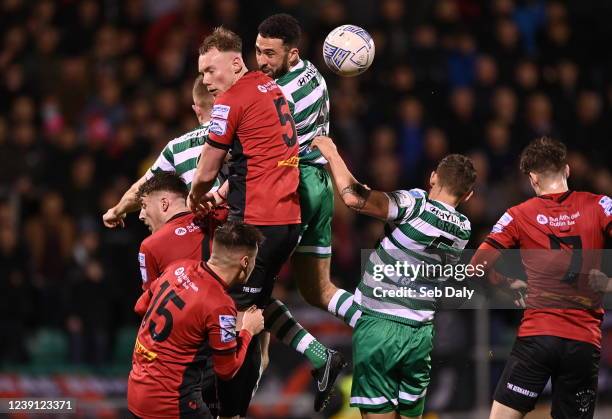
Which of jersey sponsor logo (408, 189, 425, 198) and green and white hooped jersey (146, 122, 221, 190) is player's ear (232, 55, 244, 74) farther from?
jersey sponsor logo (408, 189, 425, 198)

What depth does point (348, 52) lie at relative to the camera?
8.14 metres

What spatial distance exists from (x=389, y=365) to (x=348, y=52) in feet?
7.23

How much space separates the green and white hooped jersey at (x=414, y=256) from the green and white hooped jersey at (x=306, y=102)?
2.88 feet

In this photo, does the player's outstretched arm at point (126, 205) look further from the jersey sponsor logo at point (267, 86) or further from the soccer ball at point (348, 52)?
the soccer ball at point (348, 52)

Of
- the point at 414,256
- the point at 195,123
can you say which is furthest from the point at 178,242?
the point at 195,123

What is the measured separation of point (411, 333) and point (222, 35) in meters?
2.30

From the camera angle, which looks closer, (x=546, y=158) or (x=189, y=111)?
(x=546, y=158)

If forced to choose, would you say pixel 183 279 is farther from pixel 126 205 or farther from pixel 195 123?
pixel 195 123

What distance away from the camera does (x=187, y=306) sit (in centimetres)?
673

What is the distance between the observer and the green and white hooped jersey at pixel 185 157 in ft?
26.9

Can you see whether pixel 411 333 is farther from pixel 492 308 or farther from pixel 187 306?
pixel 492 308

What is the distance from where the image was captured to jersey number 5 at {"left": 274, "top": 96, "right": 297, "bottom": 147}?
24.5 ft

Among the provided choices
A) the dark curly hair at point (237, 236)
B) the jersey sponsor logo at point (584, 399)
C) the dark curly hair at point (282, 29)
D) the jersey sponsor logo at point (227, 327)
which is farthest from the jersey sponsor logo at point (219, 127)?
the jersey sponsor logo at point (584, 399)

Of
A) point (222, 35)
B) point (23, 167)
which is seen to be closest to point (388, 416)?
point (222, 35)
